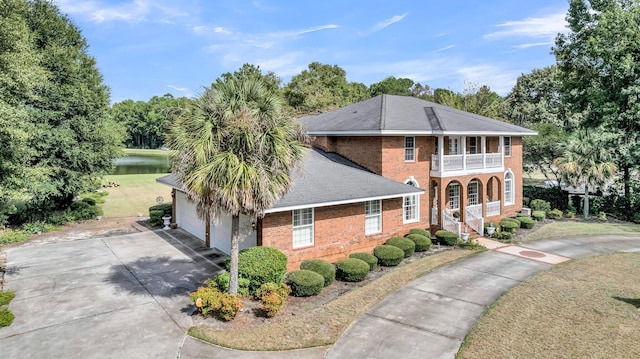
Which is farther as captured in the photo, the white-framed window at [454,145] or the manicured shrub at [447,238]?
the white-framed window at [454,145]

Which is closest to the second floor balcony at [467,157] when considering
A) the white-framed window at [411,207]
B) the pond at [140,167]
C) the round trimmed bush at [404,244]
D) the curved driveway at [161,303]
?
the white-framed window at [411,207]

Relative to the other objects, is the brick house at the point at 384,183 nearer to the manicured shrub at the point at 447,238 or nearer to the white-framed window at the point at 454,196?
the white-framed window at the point at 454,196

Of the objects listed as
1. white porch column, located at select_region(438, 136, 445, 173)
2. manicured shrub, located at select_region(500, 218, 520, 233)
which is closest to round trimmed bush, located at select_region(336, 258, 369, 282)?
white porch column, located at select_region(438, 136, 445, 173)

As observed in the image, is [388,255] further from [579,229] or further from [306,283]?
[579,229]

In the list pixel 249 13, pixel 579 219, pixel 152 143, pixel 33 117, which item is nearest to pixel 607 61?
pixel 579 219

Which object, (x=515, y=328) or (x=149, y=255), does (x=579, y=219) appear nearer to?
(x=515, y=328)

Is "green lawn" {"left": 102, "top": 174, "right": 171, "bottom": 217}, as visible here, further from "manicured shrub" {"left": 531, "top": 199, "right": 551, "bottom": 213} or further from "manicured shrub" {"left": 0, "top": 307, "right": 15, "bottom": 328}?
"manicured shrub" {"left": 531, "top": 199, "right": 551, "bottom": 213}

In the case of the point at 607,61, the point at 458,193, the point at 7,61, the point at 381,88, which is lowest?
the point at 458,193
